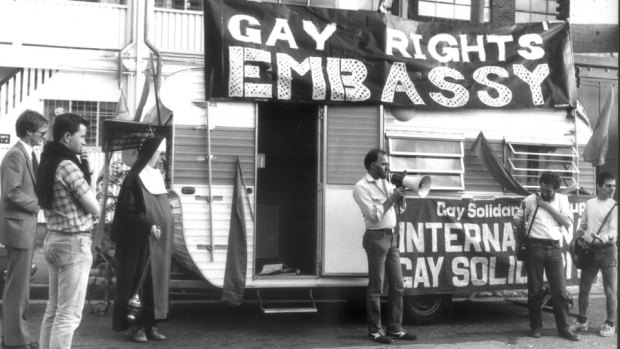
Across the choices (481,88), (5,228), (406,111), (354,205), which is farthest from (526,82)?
(5,228)

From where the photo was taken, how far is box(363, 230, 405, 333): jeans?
8445 millimetres

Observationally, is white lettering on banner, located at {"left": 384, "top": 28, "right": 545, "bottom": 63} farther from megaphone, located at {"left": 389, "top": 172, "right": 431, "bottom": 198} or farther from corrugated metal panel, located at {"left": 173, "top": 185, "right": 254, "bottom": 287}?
corrugated metal panel, located at {"left": 173, "top": 185, "right": 254, "bottom": 287}

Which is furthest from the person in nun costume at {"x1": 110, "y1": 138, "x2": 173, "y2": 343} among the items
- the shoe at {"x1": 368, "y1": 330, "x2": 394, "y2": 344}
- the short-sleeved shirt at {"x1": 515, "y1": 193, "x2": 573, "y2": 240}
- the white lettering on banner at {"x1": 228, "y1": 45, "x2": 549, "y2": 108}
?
the short-sleeved shirt at {"x1": 515, "y1": 193, "x2": 573, "y2": 240}

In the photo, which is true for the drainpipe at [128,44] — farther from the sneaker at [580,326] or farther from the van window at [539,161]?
the sneaker at [580,326]

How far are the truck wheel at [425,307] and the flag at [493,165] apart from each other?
147 centimetres

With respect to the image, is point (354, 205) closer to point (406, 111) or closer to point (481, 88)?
point (406, 111)

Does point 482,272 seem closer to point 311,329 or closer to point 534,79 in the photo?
point 311,329

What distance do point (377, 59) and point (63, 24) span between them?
30.4 feet

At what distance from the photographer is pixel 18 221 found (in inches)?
289

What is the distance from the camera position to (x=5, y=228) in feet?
24.1

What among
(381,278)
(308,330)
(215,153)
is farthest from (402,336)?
(215,153)

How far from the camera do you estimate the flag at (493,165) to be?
944cm

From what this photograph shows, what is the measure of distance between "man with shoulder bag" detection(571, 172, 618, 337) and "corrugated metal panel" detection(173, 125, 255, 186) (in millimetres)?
→ 3787

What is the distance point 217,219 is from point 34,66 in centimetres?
906
